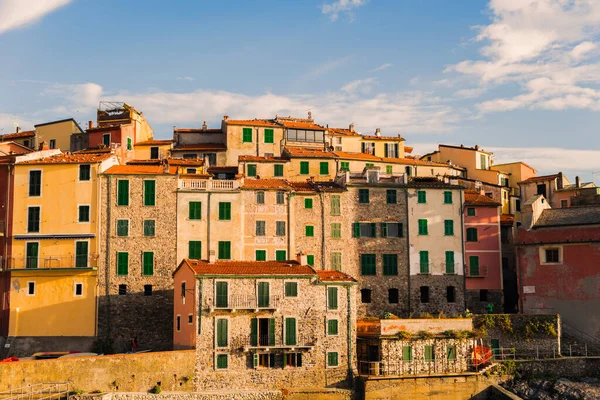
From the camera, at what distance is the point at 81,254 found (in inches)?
1980

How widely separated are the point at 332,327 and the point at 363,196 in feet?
44.8

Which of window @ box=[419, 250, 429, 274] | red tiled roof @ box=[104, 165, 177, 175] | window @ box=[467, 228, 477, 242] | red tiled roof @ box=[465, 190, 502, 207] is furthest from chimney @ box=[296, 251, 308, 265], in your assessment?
red tiled roof @ box=[465, 190, 502, 207]

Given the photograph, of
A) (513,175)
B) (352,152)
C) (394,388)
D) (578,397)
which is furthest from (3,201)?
(513,175)

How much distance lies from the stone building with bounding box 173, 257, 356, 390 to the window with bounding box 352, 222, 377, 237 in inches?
373

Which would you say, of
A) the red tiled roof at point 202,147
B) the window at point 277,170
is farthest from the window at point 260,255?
the red tiled roof at point 202,147

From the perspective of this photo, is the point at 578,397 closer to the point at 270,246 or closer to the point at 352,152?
the point at 270,246

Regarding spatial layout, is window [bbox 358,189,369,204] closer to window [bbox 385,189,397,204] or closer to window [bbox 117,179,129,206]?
window [bbox 385,189,397,204]

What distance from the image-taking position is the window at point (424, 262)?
5572cm

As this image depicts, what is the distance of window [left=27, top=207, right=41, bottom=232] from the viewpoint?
165 ft

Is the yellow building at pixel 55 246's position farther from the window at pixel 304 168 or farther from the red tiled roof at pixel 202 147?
the window at pixel 304 168

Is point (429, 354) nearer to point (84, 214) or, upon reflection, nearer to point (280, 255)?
point (280, 255)

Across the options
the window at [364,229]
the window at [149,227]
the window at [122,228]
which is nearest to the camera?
the window at [122,228]

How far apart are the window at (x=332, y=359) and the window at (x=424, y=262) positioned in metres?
13.2

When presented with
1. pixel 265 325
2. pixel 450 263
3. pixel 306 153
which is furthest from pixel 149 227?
pixel 450 263
